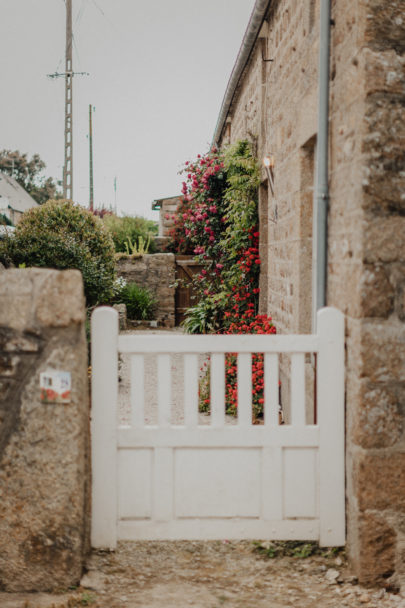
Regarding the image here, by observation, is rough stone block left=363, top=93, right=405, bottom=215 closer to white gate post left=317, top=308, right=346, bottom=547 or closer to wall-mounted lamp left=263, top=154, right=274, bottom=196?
white gate post left=317, top=308, right=346, bottom=547

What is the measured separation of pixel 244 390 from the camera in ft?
10.7

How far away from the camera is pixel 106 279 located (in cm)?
1138

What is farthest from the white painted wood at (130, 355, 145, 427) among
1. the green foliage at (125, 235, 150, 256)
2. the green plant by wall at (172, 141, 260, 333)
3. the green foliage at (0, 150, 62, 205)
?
A: the green foliage at (0, 150, 62, 205)

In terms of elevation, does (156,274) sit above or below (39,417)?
above

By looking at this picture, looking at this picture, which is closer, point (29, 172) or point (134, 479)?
point (134, 479)

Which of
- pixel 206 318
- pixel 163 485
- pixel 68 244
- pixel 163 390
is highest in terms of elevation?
pixel 68 244

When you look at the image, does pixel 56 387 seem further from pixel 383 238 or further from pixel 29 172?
pixel 29 172

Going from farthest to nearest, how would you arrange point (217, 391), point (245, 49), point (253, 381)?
point (245, 49), point (253, 381), point (217, 391)

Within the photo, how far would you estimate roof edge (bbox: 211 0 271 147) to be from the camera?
6.74 meters

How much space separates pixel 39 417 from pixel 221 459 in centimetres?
91

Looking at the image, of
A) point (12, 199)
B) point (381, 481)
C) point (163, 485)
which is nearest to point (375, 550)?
point (381, 481)

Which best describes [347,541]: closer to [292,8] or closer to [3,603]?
[3,603]

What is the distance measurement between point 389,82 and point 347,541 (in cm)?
222

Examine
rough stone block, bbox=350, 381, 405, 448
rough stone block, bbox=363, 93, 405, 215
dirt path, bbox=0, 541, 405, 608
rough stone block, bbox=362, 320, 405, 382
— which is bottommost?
dirt path, bbox=0, 541, 405, 608
